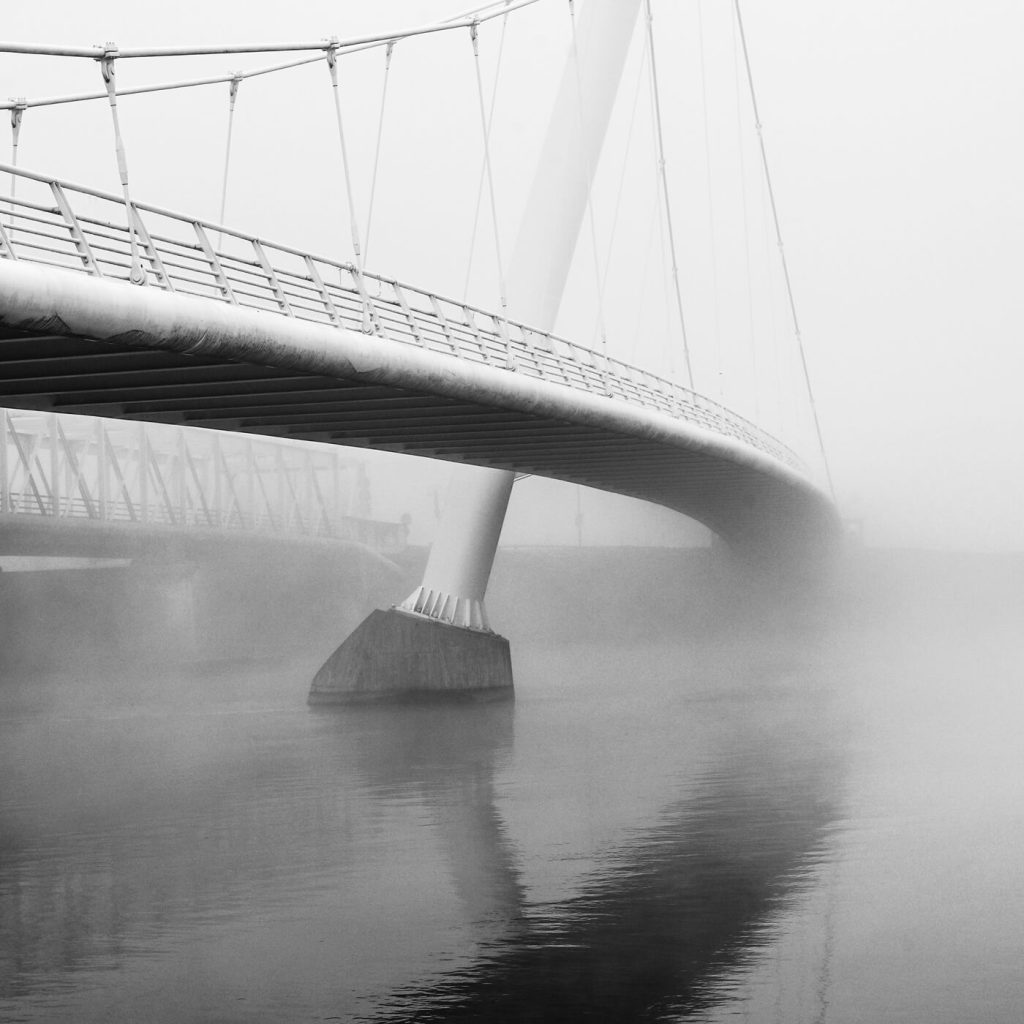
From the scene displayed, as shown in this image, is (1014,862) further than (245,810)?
No

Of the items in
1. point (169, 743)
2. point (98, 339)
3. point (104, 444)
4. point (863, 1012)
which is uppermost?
point (104, 444)

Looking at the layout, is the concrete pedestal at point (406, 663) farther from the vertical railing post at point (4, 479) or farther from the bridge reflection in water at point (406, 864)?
the vertical railing post at point (4, 479)

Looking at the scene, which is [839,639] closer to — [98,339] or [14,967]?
[98,339]

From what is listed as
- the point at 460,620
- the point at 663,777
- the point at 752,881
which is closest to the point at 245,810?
the point at 663,777

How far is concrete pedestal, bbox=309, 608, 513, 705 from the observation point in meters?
31.7

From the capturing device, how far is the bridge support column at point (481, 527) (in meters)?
31.2

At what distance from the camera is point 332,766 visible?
840 inches

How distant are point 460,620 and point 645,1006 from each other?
22799 millimetres

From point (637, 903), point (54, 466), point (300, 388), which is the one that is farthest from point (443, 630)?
point (54, 466)

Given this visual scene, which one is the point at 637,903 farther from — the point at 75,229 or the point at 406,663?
the point at 406,663

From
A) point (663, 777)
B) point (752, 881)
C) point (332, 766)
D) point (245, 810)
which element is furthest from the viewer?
point (332, 766)

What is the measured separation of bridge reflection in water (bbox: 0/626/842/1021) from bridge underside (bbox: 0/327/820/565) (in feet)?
14.6

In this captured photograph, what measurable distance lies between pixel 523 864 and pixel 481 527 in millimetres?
18070

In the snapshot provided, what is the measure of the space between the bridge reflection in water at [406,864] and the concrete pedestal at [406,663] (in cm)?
454
